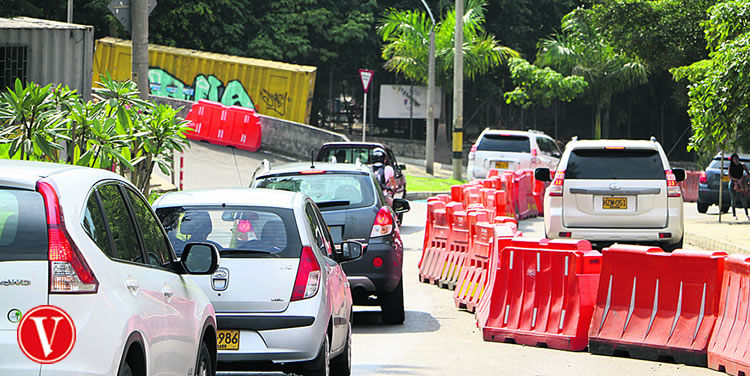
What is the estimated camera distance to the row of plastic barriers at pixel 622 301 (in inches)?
352

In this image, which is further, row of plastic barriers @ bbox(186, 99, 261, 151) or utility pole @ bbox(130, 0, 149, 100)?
row of plastic barriers @ bbox(186, 99, 261, 151)

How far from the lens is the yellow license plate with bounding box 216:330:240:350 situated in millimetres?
7359

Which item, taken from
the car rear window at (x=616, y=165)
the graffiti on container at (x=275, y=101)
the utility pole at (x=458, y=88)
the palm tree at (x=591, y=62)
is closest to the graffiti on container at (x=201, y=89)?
the graffiti on container at (x=275, y=101)

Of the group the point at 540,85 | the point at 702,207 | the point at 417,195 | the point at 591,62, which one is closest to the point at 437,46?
the point at 540,85

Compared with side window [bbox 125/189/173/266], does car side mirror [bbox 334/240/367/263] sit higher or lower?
lower

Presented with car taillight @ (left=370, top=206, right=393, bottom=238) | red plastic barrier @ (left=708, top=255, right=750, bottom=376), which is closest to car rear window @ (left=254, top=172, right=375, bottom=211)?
car taillight @ (left=370, top=206, right=393, bottom=238)

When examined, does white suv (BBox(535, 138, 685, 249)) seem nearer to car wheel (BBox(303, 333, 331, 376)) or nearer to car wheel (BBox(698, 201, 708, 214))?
car wheel (BBox(303, 333, 331, 376))

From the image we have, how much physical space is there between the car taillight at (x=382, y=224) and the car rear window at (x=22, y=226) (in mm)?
7128

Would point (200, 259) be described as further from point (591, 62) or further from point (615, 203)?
point (591, 62)

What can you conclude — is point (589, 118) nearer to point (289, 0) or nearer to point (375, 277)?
point (289, 0)

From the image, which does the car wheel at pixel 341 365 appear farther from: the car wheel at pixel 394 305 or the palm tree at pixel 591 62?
the palm tree at pixel 591 62

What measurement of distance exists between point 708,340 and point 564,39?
37301mm

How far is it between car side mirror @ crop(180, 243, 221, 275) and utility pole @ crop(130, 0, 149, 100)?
9208 millimetres

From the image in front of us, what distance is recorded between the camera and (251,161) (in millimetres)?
33812
